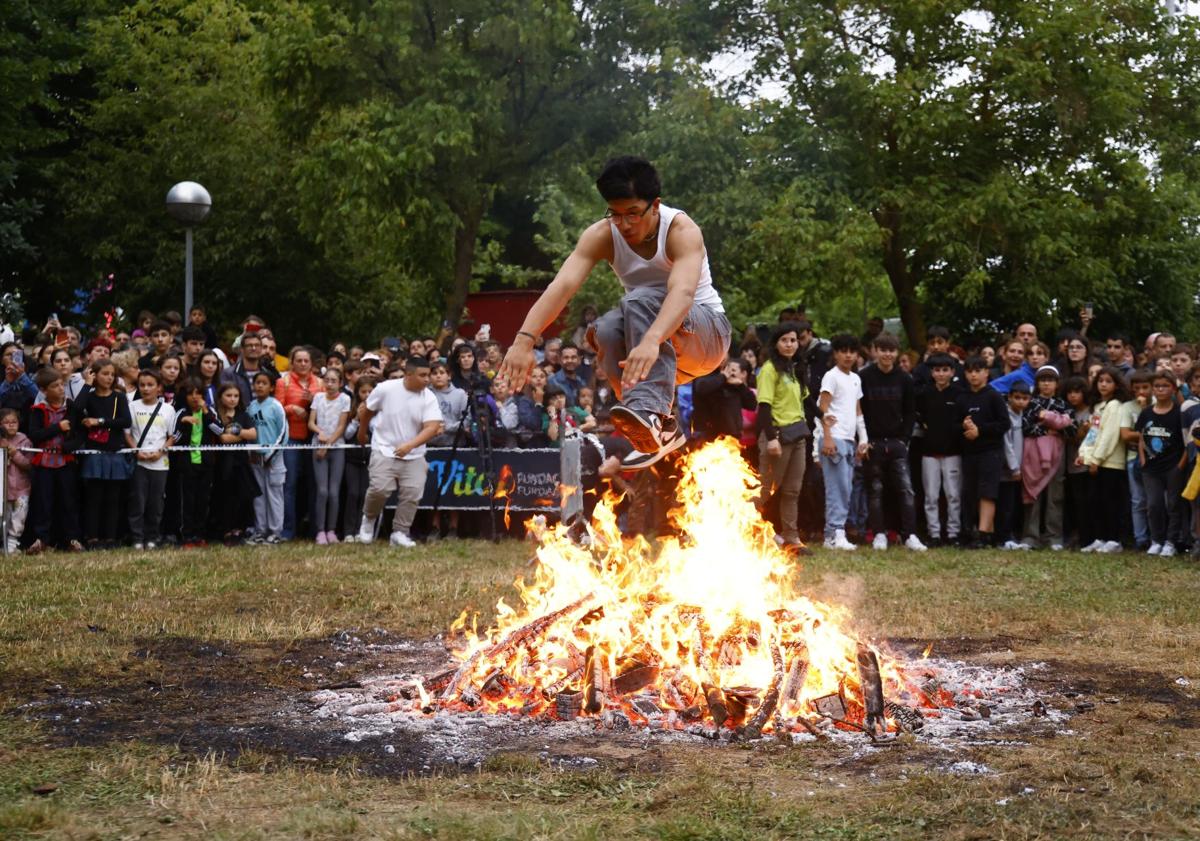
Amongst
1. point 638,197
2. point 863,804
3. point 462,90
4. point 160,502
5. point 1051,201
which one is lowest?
point 863,804

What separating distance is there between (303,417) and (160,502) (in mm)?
1722

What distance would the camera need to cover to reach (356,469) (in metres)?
15.0

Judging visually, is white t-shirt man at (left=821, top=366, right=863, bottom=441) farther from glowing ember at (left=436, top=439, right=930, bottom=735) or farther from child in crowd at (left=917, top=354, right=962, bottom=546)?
glowing ember at (left=436, top=439, right=930, bottom=735)

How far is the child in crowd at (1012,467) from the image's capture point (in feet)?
48.4

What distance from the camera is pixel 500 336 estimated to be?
35.5 m

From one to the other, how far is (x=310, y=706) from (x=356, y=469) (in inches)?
320

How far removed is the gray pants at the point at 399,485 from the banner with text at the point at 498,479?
1.80 ft

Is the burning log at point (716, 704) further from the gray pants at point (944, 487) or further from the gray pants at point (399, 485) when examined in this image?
the gray pants at point (944, 487)

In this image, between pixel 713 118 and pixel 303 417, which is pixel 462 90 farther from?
pixel 303 417

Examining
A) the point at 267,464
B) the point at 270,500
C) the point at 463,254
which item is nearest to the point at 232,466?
the point at 267,464

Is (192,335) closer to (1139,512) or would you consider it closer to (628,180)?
(628,180)

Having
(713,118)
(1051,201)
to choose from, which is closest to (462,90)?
(713,118)

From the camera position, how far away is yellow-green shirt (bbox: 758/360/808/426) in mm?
13859

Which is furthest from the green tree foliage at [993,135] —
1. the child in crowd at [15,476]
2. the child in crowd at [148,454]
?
the child in crowd at [15,476]
